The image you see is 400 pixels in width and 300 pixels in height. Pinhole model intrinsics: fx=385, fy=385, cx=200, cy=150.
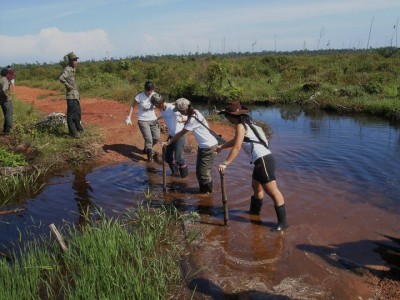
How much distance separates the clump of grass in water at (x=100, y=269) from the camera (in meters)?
3.74

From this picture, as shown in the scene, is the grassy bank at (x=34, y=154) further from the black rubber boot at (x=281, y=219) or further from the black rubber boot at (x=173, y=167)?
the black rubber boot at (x=281, y=219)

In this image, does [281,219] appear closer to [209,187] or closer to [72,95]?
[209,187]

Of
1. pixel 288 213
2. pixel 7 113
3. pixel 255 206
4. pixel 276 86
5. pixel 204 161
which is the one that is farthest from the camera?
pixel 276 86

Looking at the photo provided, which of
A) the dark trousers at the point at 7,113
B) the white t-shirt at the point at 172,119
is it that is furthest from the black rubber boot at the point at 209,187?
the dark trousers at the point at 7,113

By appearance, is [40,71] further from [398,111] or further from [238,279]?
[238,279]

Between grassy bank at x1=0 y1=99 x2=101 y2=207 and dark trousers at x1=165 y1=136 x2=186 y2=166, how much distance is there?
2.40 meters

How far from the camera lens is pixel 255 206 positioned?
5.98 meters

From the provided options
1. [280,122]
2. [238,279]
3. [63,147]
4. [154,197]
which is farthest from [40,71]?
[238,279]

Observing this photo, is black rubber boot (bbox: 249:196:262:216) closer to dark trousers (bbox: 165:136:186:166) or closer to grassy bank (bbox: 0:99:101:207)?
dark trousers (bbox: 165:136:186:166)

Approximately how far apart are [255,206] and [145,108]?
3567mm

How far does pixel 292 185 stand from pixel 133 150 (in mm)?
4246

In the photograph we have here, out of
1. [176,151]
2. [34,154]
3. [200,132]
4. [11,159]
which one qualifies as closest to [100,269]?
[200,132]

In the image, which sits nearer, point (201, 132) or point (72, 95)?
point (201, 132)

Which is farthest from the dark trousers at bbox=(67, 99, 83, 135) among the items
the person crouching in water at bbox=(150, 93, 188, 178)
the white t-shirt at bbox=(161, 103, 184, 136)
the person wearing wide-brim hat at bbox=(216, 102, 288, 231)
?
the person wearing wide-brim hat at bbox=(216, 102, 288, 231)
